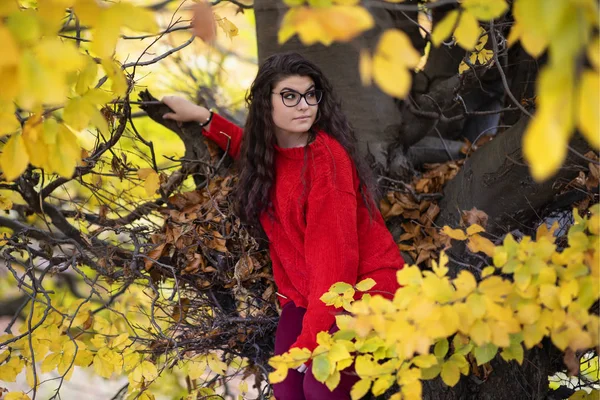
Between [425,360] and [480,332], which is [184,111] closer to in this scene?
[425,360]

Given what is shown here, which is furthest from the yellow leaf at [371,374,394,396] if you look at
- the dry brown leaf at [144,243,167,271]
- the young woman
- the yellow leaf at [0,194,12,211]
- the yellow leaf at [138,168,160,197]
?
the yellow leaf at [0,194,12,211]

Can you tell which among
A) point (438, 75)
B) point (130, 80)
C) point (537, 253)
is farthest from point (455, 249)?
point (130, 80)

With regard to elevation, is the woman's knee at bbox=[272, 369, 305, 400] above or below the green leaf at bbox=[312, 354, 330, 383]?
below

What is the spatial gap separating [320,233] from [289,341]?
52 cm

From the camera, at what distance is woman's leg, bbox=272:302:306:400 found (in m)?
2.71

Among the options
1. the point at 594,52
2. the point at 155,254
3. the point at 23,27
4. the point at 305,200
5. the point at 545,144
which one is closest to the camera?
the point at 545,144

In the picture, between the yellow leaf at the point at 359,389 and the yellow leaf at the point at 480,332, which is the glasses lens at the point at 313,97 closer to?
the yellow leaf at the point at 359,389

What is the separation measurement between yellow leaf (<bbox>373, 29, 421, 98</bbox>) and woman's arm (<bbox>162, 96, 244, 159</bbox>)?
86.0 inches

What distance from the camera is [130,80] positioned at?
274 cm

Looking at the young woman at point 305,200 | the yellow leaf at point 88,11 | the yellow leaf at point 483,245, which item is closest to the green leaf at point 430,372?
the yellow leaf at point 483,245

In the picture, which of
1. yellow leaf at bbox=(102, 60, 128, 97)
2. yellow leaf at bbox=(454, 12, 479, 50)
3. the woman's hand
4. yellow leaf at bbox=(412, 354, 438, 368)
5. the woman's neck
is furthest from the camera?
the woman's hand

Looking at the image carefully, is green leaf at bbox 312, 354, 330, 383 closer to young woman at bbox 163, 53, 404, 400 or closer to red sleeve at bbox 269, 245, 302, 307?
young woman at bbox 163, 53, 404, 400

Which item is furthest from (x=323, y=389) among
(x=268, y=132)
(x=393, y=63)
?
(x=393, y=63)

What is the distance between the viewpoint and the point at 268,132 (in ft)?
9.59
